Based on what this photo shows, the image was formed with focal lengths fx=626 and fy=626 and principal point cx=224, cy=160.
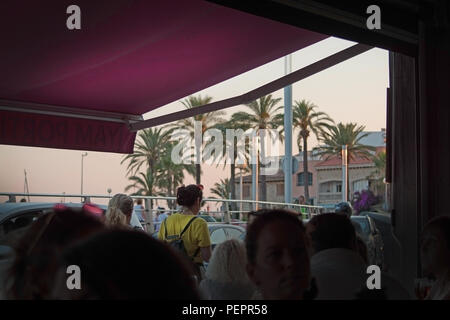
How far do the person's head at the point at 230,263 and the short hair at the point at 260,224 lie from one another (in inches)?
24.9

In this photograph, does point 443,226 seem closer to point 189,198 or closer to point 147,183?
point 189,198

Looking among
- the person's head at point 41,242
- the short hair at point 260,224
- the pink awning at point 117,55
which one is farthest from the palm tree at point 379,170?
the person's head at point 41,242

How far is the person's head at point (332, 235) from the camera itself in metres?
2.90

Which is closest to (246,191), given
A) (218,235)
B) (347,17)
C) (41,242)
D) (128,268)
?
(218,235)

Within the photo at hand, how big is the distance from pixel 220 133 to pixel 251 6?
36256 millimetres

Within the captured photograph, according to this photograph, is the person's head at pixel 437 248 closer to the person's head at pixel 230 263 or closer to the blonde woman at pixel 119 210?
the person's head at pixel 230 263

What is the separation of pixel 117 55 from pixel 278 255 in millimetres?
3190

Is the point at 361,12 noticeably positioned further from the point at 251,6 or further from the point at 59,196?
the point at 59,196

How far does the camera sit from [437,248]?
311 centimetres

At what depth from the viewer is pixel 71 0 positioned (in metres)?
3.93

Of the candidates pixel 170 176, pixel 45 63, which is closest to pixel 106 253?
pixel 45 63

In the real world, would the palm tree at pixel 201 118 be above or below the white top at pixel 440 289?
above

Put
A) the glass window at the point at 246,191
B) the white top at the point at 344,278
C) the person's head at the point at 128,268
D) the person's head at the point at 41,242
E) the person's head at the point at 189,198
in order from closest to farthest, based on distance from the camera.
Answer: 1. the person's head at the point at 128,268
2. the person's head at the point at 41,242
3. the white top at the point at 344,278
4. the person's head at the point at 189,198
5. the glass window at the point at 246,191

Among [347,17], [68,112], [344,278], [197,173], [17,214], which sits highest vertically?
[347,17]
